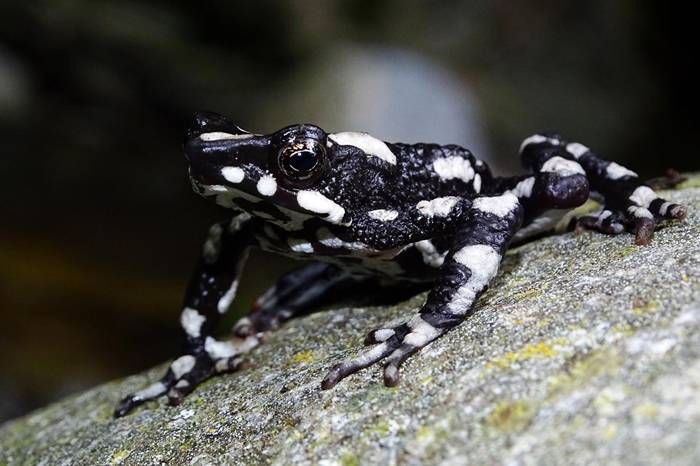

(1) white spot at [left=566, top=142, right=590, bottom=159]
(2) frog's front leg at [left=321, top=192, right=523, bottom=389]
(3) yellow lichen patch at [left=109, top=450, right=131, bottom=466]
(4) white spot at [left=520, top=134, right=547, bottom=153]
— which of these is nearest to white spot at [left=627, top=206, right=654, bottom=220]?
(2) frog's front leg at [left=321, top=192, right=523, bottom=389]

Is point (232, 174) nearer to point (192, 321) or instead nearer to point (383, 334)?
point (383, 334)

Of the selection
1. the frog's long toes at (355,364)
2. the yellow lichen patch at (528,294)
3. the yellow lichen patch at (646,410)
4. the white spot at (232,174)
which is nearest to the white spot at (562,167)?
the yellow lichen patch at (528,294)

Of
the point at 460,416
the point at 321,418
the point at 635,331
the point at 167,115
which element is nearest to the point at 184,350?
the point at 321,418

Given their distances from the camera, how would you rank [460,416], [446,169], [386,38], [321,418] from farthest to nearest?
1. [386,38]
2. [446,169]
3. [321,418]
4. [460,416]

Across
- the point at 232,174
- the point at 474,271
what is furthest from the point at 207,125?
the point at 474,271

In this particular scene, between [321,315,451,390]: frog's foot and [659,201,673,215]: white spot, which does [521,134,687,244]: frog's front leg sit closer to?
[659,201,673,215]: white spot

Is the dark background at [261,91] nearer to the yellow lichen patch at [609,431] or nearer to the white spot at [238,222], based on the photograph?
the white spot at [238,222]

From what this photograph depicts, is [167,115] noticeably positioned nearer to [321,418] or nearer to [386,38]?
[386,38]
